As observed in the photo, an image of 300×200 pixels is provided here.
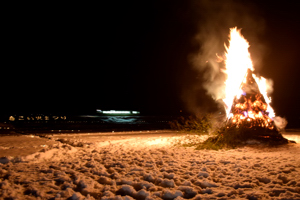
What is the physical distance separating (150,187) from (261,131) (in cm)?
603

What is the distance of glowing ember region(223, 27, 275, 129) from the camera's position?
28.0 ft

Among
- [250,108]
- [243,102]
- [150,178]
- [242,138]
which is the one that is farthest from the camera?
[243,102]

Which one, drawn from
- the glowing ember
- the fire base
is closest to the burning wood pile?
the glowing ember

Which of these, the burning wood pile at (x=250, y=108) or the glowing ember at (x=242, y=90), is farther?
the glowing ember at (x=242, y=90)

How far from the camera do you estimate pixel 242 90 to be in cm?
888

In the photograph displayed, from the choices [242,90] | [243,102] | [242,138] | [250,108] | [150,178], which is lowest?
[150,178]

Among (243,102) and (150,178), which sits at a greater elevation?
(243,102)

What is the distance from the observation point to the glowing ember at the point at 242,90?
28.0 ft

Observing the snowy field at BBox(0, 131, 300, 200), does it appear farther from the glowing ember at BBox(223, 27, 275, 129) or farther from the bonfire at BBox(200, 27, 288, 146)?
the glowing ember at BBox(223, 27, 275, 129)

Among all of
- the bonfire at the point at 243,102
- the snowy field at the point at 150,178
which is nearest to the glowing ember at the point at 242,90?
the bonfire at the point at 243,102

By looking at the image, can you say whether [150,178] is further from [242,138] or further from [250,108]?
[250,108]

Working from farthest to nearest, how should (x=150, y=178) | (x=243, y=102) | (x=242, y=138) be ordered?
(x=243, y=102) → (x=242, y=138) → (x=150, y=178)

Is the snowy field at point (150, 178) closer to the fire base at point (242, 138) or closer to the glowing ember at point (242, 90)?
Answer: the fire base at point (242, 138)

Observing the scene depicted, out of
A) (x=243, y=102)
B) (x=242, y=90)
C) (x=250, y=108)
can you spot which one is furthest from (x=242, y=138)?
(x=242, y=90)
